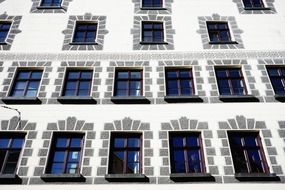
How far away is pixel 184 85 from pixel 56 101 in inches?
212

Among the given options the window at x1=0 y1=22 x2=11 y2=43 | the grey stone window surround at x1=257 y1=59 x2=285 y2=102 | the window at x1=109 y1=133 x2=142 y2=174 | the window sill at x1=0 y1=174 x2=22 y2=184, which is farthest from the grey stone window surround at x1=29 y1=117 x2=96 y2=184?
the grey stone window surround at x1=257 y1=59 x2=285 y2=102

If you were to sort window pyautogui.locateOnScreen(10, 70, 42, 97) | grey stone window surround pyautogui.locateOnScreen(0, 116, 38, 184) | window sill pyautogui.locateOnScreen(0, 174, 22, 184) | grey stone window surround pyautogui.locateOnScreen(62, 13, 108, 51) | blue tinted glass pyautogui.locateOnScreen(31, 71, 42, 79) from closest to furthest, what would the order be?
window sill pyautogui.locateOnScreen(0, 174, 22, 184), grey stone window surround pyautogui.locateOnScreen(0, 116, 38, 184), window pyautogui.locateOnScreen(10, 70, 42, 97), blue tinted glass pyautogui.locateOnScreen(31, 71, 42, 79), grey stone window surround pyautogui.locateOnScreen(62, 13, 108, 51)

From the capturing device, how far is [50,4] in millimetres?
17812

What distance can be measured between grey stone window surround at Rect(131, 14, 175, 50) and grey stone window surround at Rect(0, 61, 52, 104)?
4.18 metres

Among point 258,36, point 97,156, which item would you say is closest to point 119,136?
point 97,156

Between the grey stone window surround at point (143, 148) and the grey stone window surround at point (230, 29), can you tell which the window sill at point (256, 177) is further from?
the grey stone window surround at point (230, 29)

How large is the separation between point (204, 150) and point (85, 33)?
8407 mm

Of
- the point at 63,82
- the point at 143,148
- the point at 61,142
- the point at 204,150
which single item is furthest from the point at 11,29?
the point at 204,150

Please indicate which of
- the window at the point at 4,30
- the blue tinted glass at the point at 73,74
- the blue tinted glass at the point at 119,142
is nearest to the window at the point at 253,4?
the blue tinted glass at the point at 73,74

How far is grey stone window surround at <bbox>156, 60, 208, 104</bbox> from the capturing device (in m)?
13.4

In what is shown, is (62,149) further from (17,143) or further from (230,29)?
(230,29)

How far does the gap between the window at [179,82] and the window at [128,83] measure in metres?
1.21

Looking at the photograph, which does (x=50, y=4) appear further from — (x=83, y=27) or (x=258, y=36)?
(x=258, y=36)

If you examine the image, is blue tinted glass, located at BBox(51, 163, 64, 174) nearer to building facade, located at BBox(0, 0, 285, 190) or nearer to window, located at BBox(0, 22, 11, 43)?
building facade, located at BBox(0, 0, 285, 190)
